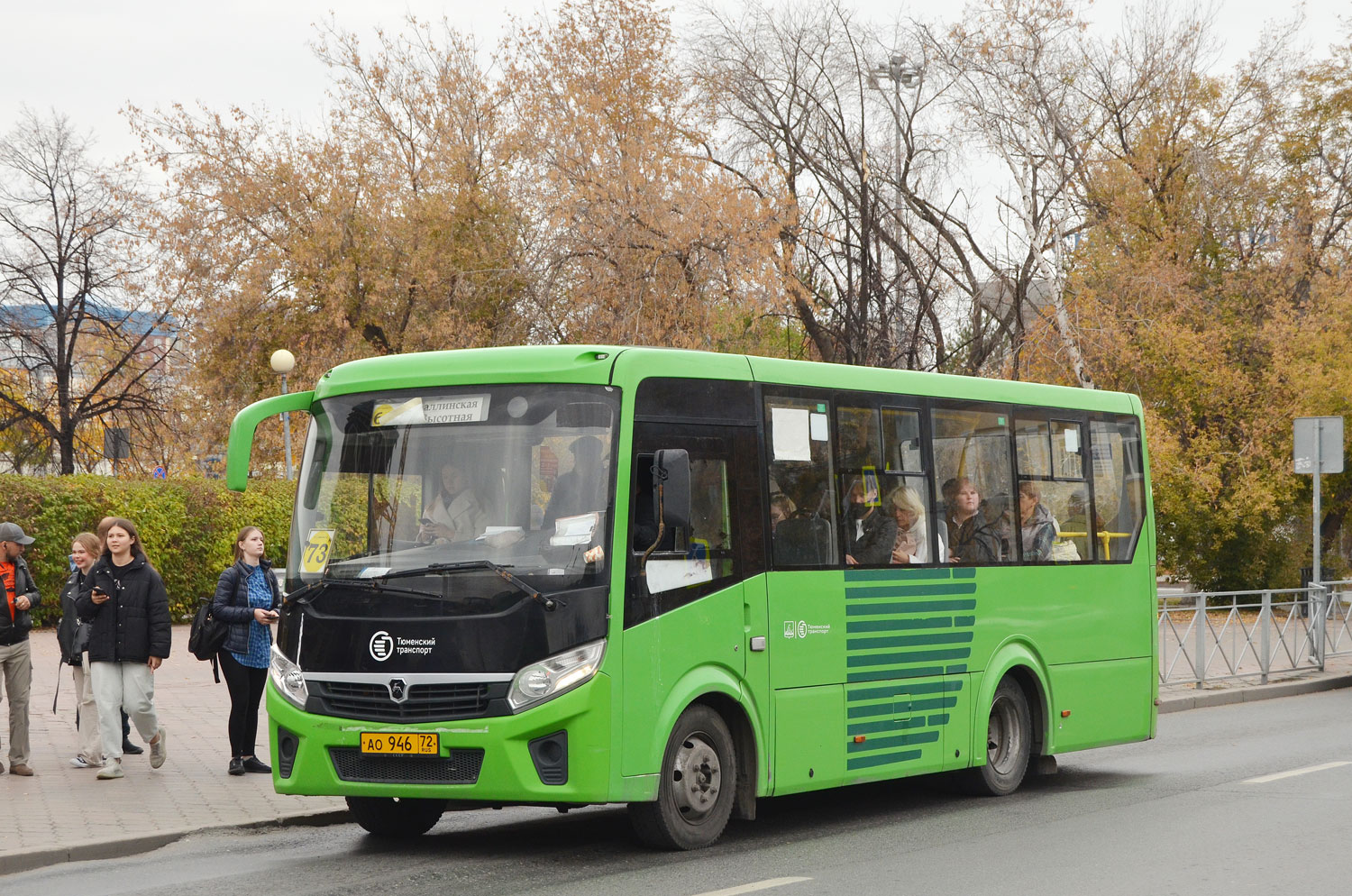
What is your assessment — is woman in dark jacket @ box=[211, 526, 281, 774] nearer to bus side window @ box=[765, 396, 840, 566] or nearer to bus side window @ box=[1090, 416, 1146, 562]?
bus side window @ box=[765, 396, 840, 566]

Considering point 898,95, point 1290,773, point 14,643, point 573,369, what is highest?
point 898,95

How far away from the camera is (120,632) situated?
11156 millimetres

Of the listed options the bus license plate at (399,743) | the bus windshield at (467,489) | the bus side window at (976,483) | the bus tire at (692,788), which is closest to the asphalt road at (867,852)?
the bus tire at (692,788)

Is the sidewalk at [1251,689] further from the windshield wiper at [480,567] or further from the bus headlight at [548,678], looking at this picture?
the windshield wiper at [480,567]

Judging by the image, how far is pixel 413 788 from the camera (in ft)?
26.9

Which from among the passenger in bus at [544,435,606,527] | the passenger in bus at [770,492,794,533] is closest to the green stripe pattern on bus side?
the passenger in bus at [770,492,794,533]

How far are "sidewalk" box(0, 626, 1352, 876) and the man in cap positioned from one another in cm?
24

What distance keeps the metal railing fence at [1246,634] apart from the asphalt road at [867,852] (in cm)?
740

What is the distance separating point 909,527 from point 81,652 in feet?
20.0

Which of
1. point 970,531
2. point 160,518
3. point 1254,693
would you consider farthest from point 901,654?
point 160,518

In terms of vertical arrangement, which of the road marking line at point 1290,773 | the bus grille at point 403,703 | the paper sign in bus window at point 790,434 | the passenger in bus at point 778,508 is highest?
the paper sign in bus window at point 790,434

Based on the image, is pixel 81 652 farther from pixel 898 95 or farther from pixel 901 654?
pixel 898 95

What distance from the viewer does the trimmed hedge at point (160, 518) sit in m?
23.3

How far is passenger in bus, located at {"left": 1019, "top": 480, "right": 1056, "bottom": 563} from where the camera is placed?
11.5m
